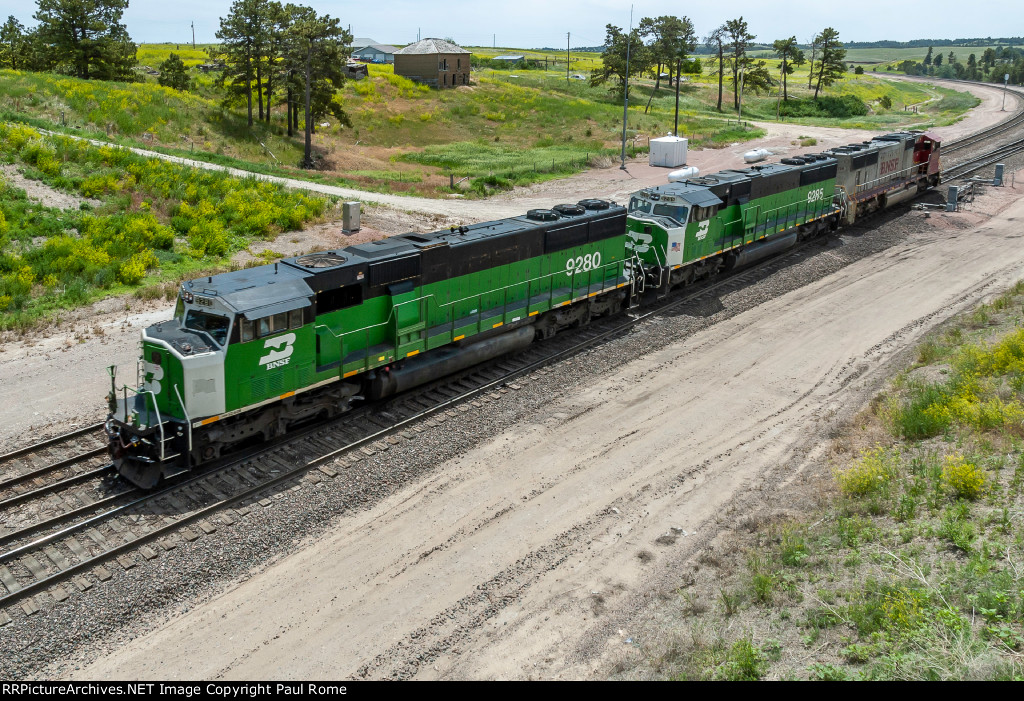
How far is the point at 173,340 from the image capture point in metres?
15.1

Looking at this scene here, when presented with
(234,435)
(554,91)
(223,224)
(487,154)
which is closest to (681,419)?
(234,435)

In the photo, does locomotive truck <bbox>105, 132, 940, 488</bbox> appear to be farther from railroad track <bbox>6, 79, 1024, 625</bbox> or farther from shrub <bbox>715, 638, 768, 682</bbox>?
shrub <bbox>715, 638, 768, 682</bbox>

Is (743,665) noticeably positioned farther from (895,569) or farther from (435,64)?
(435,64)

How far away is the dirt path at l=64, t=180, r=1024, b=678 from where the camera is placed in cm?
1130

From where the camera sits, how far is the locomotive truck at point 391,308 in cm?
1512

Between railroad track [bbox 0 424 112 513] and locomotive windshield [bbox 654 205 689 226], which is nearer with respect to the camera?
railroad track [bbox 0 424 112 513]

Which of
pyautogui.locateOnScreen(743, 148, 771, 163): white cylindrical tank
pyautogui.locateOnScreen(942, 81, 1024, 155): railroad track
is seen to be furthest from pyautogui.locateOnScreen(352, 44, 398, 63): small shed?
pyautogui.locateOnScreen(942, 81, 1024, 155): railroad track

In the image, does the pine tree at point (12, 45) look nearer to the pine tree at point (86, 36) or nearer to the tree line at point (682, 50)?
the pine tree at point (86, 36)

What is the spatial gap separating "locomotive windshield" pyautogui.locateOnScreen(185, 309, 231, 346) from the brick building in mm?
75138

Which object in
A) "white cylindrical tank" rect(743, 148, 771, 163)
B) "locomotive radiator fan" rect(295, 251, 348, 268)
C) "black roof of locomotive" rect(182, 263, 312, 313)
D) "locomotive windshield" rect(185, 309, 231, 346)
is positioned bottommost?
"locomotive windshield" rect(185, 309, 231, 346)

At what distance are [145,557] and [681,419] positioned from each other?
11.2m
